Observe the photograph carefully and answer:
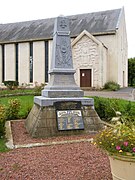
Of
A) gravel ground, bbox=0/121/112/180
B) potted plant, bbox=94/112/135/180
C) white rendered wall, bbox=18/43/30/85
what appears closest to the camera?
potted plant, bbox=94/112/135/180

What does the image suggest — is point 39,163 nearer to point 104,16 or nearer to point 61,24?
point 61,24

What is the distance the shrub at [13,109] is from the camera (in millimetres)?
10633

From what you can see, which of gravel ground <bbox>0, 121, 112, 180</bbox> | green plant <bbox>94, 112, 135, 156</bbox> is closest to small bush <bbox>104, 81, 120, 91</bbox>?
gravel ground <bbox>0, 121, 112, 180</bbox>

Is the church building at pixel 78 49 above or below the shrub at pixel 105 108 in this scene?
above

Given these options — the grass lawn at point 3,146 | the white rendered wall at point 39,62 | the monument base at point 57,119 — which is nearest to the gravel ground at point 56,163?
the grass lawn at point 3,146

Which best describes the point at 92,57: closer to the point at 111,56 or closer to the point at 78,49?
the point at 78,49

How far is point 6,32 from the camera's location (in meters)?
36.7

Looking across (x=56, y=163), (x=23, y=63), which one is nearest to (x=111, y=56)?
(x=23, y=63)

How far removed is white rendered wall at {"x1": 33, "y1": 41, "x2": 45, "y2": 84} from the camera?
32406 millimetres

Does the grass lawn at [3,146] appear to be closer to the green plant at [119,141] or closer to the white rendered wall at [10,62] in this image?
the green plant at [119,141]

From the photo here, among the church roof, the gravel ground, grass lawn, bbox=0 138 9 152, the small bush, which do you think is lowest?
grass lawn, bbox=0 138 9 152

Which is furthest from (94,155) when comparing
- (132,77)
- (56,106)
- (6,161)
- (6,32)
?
(132,77)

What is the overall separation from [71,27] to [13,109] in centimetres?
2330

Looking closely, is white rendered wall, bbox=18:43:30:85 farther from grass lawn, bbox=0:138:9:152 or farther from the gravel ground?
the gravel ground
